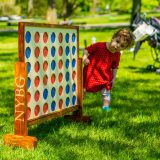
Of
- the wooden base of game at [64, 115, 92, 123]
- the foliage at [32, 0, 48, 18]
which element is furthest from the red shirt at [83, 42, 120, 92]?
the foliage at [32, 0, 48, 18]

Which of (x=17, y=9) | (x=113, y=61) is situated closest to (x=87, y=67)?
(x=113, y=61)

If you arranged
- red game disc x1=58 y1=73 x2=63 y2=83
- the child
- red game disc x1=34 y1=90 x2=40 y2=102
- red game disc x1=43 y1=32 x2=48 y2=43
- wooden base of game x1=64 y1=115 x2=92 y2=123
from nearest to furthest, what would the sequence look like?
red game disc x1=34 y1=90 x2=40 y2=102 < red game disc x1=43 y1=32 x2=48 y2=43 < red game disc x1=58 y1=73 x2=63 y2=83 < wooden base of game x1=64 y1=115 x2=92 y2=123 < the child

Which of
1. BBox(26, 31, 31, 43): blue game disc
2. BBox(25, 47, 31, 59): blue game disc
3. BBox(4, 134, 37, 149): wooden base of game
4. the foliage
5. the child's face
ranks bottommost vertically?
the foliage

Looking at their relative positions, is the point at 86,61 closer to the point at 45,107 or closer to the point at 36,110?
the point at 45,107

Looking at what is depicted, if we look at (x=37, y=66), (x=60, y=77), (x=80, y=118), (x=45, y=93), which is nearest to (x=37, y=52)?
(x=37, y=66)

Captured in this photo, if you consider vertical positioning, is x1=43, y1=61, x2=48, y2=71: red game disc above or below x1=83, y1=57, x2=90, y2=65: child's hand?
above

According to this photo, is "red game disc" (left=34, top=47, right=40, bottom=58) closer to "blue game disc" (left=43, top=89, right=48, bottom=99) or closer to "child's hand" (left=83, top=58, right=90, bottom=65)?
"blue game disc" (left=43, top=89, right=48, bottom=99)

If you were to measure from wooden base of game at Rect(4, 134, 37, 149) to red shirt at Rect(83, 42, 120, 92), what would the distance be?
2.62 metres

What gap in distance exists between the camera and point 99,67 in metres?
8.04

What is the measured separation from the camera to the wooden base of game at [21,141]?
5.55m

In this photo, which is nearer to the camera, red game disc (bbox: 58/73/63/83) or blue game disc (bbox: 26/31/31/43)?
blue game disc (bbox: 26/31/31/43)

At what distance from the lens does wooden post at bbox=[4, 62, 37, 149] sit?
5.50 m

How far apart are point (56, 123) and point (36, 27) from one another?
5.32 feet

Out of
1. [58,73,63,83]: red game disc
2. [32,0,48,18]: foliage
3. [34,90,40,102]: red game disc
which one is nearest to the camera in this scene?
[34,90,40,102]: red game disc
